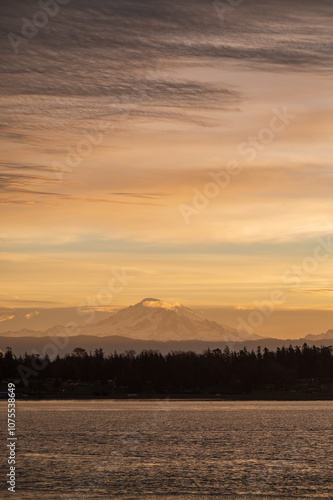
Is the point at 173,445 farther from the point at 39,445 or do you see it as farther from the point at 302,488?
the point at 302,488

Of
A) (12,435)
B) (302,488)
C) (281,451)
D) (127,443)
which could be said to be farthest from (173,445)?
(302,488)

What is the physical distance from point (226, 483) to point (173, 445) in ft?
158

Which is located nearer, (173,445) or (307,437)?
(173,445)

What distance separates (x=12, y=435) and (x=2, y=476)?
71.9 metres

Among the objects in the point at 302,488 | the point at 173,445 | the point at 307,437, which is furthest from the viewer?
the point at 307,437

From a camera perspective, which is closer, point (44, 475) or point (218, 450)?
point (44, 475)

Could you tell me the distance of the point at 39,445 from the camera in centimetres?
12812

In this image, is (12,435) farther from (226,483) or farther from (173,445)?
(226,483)

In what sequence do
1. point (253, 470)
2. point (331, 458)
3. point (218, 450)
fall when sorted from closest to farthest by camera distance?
1. point (253, 470)
2. point (331, 458)
3. point (218, 450)

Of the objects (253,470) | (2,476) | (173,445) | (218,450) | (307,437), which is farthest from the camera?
(307,437)

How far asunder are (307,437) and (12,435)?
61962 mm

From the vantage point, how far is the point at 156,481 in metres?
81.4

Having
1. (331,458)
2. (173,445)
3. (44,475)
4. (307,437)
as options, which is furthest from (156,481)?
(307,437)

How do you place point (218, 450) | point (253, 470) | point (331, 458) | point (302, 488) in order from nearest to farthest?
point (302, 488) < point (253, 470) < point (331, 458) < point (218, 450)
